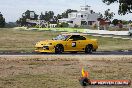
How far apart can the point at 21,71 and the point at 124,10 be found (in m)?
40.4

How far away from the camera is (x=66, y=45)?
26.9 m

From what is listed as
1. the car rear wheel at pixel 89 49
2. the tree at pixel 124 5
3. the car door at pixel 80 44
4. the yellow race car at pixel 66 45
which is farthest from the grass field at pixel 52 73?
the tree at pixel 124 5

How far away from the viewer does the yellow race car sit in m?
26.2

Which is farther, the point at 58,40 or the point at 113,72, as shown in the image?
the point at 58,40

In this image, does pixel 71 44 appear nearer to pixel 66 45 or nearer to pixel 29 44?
pixel 66 45

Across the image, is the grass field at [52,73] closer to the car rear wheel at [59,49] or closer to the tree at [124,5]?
the car rear wheel at [59,49]

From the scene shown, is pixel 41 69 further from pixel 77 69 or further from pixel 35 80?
pixel 35 80

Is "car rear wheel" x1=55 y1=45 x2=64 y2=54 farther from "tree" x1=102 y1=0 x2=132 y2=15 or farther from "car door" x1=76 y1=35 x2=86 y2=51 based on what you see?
"tree" x1=102 y1=0 x2=132 y2=15

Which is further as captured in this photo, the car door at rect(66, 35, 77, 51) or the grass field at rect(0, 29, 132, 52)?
the grass field at rect(0, 29, 132, 52)

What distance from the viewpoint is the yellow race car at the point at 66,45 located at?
26219mm

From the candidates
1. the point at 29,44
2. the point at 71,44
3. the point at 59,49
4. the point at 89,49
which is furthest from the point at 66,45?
the point at 29,44

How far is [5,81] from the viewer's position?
13094 mm

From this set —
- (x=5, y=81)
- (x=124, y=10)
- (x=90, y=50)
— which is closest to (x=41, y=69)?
(x=5, y=81)

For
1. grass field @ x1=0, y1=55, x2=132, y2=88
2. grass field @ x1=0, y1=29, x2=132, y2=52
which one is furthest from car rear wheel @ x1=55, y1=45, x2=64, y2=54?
grass field @ x1=0, y1=55, x2=132, y2=88
